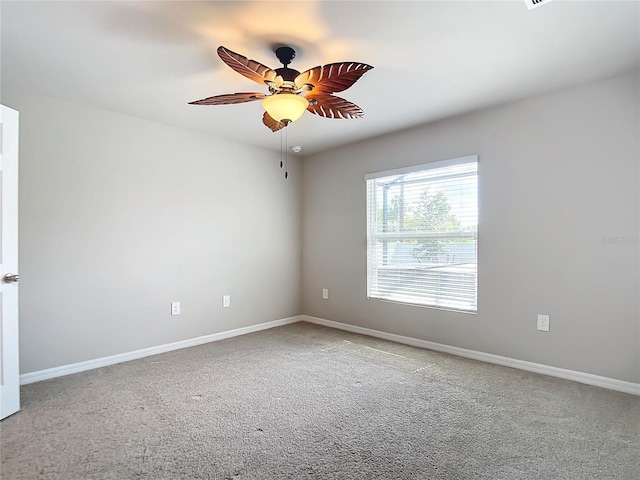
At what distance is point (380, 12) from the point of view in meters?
1.87

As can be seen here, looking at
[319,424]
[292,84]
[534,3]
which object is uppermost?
[534,3]

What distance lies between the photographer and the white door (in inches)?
87.0

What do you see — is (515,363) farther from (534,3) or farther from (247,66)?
(247,66)

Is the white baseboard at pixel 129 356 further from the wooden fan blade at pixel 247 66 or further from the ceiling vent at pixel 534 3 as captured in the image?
the ceiling vent at pixel 534 3

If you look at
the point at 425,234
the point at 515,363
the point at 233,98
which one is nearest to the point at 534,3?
the point at 233,98

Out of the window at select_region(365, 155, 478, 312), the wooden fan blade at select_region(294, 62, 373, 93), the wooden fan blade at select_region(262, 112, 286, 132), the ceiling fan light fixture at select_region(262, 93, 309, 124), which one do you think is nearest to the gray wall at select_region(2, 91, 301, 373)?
the window at select_region(365, 155, 478, 312)

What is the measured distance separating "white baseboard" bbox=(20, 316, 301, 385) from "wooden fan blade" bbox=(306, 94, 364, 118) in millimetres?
2628

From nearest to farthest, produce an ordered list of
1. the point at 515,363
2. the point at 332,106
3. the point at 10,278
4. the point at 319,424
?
the point at 319,424
the point at 10,278
the point at 332,106
the point at 515,363

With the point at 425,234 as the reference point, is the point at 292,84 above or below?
above

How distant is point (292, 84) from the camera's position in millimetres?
2172

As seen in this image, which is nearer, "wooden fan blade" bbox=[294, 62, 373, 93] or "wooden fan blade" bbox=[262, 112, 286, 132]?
"wooden fan blade" bbox=[294, 62, 373, 93]

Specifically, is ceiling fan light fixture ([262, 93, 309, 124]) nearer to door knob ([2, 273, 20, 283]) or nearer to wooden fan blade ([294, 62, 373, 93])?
wooden fan blade ([294, 62, 373, 93])

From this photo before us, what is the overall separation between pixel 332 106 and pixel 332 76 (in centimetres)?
44

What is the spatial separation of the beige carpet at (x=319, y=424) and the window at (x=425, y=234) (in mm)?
737
